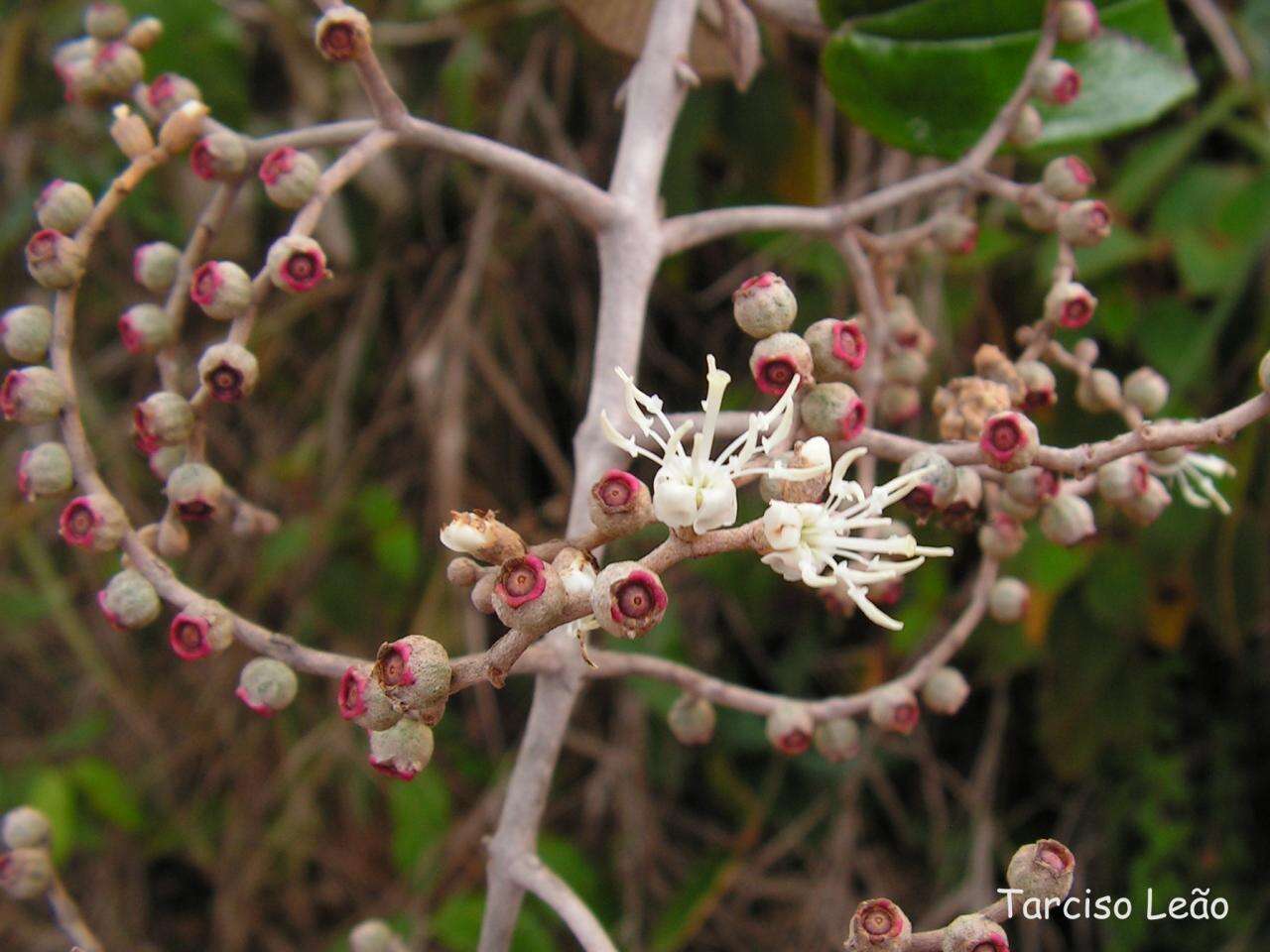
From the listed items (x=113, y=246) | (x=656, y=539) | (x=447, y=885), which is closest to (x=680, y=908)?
(x=447, y=885)

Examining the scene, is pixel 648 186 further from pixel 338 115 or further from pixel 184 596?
pixel 338 115

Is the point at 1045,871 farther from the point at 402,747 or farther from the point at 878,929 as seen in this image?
the point at 402,747

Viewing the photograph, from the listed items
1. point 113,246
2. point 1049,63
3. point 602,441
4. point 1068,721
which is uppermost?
point 1049,63

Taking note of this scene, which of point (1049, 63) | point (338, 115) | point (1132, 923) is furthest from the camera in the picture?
point (338, 115)

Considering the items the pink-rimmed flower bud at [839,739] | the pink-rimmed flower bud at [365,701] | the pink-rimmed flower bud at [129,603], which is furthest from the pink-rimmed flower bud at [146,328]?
the pink-rimmed flower bud at [839,739]

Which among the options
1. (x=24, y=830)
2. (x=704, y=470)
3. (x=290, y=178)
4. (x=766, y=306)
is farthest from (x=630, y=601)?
(x=24, y=830)

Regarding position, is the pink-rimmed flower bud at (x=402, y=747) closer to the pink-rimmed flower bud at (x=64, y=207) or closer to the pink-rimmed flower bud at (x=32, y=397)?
the pink-rimmed flower bud at (x=32, y=397)

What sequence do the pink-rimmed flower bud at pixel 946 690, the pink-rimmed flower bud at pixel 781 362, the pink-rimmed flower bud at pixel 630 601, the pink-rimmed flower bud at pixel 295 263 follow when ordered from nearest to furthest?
the pink-rimmed flower bud at pixel 630 601, the pink-rimmed flower bud at pixel 781 362, the pink-rimmed flower bud at pixel 295 263, the pink-rimmed flower bud at pixel 946 690
